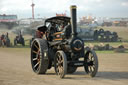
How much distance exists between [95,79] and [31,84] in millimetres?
2081

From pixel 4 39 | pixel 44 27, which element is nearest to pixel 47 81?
pixel 44 27

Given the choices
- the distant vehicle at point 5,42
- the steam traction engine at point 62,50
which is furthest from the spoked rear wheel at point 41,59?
the distant vehicle at point 5,42

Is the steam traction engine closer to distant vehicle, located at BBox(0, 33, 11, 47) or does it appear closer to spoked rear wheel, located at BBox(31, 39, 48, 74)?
spoked rear wheel, located at BBox(31, 39, 48, 74)

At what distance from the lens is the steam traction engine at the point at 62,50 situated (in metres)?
8.97

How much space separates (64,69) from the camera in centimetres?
850

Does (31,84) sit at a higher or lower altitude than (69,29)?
lower

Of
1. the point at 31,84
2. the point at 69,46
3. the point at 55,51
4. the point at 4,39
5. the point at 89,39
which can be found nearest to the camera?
the point at 31,84

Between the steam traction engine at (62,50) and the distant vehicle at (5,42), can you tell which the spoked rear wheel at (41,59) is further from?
the distant vehicle at (5,42)

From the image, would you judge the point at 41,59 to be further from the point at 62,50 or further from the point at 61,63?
the point at 61,63

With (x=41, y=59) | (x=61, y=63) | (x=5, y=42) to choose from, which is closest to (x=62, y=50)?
(x=61, y=63)

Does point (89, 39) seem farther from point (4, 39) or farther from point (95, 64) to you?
point (95, 64)

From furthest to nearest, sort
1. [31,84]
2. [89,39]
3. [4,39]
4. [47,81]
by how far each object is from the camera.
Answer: [89,39]
[4,39]
[47,81]
[31,84]

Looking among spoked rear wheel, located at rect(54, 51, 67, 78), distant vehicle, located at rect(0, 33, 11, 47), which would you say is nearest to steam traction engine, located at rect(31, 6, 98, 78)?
spoked rear wheel, located at rect(54, 51, 67, 78)

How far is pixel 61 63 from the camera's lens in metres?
9.00
